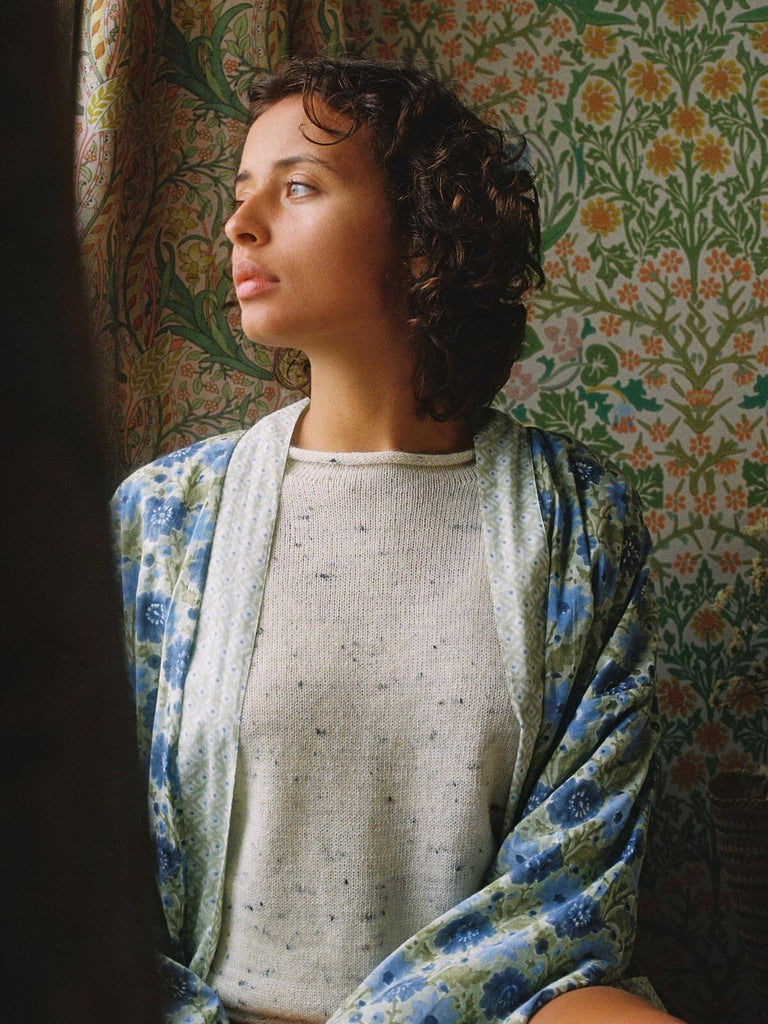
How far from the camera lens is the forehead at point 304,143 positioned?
1229 millimetres

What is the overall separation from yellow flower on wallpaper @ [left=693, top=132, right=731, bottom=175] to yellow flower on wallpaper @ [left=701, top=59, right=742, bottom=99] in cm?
7

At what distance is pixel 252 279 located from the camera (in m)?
1.22

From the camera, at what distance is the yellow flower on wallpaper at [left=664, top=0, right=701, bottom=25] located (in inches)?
73.1

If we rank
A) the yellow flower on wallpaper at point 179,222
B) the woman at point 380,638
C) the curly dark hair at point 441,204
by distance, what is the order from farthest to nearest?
the yellow flower on wallpaper at point 179,222 → the curly dark hair at point 441,204 → the woman at point 380,638

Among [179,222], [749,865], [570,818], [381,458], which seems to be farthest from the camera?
[179,222]

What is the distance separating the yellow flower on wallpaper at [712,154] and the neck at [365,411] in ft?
2.85

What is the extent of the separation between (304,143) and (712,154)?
36.3 inches

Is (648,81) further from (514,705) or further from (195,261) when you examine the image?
(514,705)

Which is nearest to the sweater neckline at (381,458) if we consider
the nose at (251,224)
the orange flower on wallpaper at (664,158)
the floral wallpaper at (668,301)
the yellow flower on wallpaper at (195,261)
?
the nose at (251,224)

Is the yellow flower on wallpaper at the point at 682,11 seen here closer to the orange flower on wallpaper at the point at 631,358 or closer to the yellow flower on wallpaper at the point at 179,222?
the orange flower on wallpaper at the point at 631,358

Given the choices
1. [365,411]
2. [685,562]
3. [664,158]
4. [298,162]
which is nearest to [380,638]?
[365,411]

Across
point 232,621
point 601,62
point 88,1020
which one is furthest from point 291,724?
point 601,62

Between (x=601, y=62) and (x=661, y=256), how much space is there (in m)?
0.35

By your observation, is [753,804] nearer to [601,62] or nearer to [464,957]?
[464,957]
